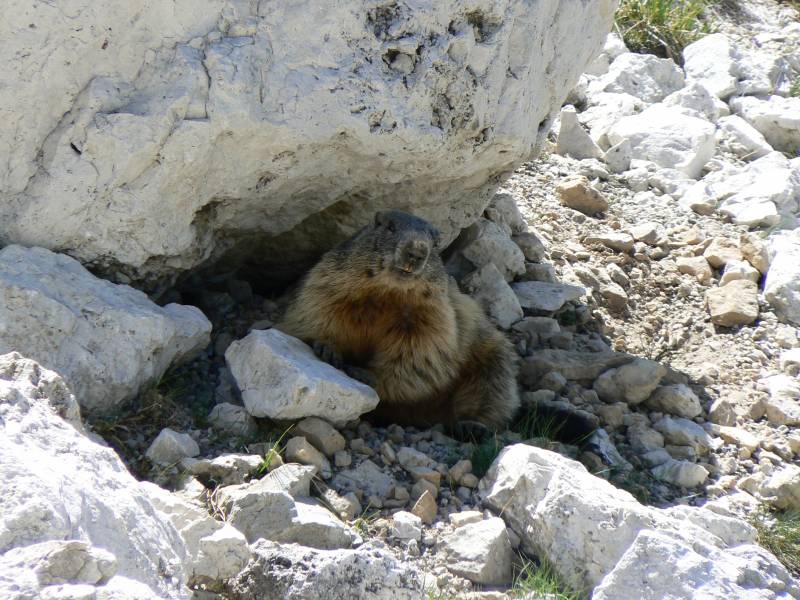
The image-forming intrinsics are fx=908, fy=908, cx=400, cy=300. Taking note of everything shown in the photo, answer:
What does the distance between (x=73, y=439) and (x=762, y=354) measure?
3.83 m

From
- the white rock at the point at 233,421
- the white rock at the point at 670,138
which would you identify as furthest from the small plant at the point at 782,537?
the white rock at the point at 670,138

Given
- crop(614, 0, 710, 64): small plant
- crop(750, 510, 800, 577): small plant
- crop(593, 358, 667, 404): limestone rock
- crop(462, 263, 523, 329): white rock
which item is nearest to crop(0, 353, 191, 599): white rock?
crop(750, 510, 800, 577): small plant

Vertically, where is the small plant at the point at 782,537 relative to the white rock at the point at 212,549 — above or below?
above

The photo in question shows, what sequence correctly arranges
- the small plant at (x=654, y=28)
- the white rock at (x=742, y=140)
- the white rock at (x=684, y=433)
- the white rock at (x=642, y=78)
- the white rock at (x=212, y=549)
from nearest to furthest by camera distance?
the white rock at (x=212, y=549) → the white rock at (x=684, y=433) → the white rock at (x=742, y=140) → the white rock at (x=642, y=78) → the small plant at (x=654, y=28)

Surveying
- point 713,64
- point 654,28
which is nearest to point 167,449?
point 713,64

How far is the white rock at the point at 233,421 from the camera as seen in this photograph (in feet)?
11.9

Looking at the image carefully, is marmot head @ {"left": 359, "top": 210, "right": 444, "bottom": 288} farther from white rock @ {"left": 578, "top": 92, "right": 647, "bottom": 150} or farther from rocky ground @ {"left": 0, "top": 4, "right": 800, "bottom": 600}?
white rock @ {"left": 578, "top": 92, "right": 647, "bottom": 150}

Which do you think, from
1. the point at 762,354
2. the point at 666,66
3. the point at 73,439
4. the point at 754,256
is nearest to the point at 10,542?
the point at 73,439

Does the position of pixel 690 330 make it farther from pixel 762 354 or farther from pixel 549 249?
pixel 549 249

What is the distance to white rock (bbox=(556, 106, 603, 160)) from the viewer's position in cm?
664

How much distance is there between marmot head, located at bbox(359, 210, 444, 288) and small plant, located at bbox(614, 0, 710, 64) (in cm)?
414

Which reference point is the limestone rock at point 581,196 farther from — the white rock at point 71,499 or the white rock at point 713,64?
the white rock at point 71,499

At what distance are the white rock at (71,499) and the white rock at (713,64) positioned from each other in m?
6.26

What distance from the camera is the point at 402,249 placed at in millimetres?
4355
